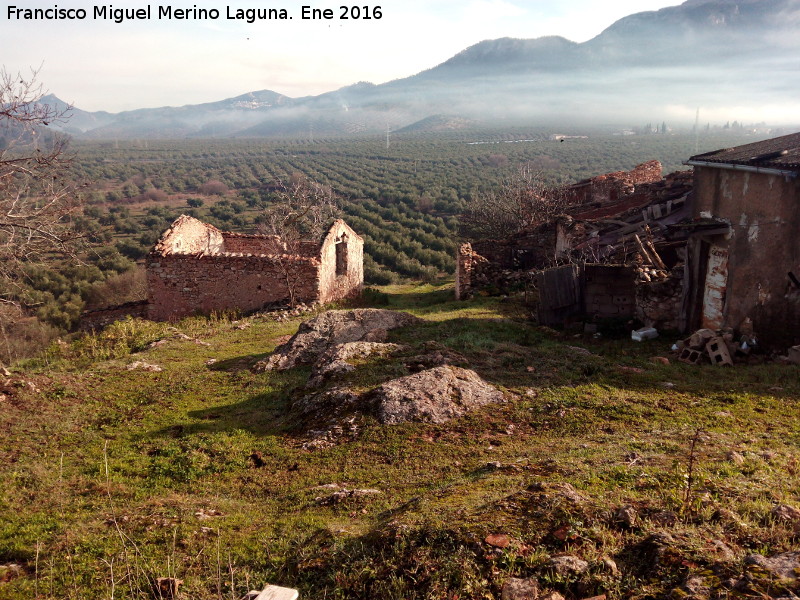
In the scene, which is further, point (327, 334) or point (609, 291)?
point (609, 291)

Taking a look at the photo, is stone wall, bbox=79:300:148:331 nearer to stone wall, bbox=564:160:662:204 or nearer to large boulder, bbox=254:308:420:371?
large boulder, bbox=254:308:420:371

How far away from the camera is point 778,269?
987cm

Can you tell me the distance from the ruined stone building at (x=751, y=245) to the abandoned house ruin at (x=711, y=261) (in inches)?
0.7

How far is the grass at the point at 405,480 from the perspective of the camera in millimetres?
3537

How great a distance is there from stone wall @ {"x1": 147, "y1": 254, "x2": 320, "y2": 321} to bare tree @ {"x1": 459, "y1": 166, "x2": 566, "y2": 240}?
1163cm

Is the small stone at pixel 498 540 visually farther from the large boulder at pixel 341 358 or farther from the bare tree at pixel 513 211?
the bare tree at pixel 513 211

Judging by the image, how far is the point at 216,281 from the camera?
15.9m

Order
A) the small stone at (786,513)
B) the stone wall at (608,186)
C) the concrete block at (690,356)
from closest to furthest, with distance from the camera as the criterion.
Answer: the small stone at (786,513)
the concrete block at (690,356)
the stone wall at (608,186)

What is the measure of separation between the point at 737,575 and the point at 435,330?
329 inches

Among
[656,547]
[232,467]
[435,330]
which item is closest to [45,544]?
[232,467]

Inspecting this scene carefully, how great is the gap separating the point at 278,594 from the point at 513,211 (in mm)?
26877

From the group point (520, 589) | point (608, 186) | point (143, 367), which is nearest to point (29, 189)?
point (143, 367)

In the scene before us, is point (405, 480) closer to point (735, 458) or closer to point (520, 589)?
point (520, 589)

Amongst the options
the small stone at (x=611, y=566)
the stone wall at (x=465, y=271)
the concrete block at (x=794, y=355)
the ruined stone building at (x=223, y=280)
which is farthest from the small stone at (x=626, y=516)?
the stone wall at (x=465, y=271)
